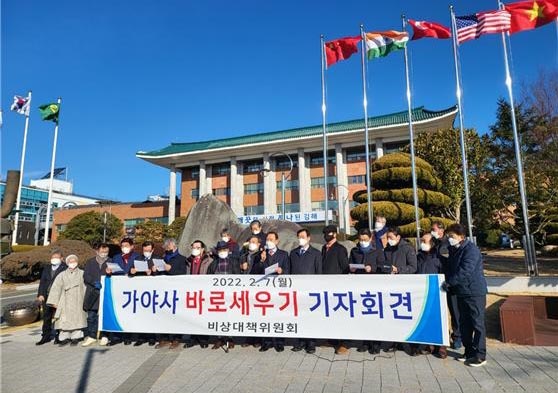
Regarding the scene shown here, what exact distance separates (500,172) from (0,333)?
20924 mm

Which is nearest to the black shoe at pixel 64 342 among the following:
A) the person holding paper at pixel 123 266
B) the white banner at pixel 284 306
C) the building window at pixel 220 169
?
the person holding paper at pixel 123 266

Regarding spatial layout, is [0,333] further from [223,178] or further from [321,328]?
[223,178]

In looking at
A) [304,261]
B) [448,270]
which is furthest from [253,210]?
[448,270]

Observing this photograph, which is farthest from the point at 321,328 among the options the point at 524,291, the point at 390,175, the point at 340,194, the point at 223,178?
the point at 223,178

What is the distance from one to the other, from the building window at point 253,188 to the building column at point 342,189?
11.4 metres

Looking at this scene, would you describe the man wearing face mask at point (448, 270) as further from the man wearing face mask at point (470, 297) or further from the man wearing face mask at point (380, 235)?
the man wearing face mask at point (380, 235)

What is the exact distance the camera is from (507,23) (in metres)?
13.0

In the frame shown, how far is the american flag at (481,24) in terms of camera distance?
13008 millimetres

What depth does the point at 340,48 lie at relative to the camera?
1822cm

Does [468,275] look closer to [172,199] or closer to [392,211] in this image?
[392,211]

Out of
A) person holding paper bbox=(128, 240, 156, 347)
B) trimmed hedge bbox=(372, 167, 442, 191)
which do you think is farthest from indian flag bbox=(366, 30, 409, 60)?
person holding paper bbox=(128, 240, 156, 347)

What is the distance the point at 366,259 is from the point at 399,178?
14085 millimetres

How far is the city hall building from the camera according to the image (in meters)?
45.8

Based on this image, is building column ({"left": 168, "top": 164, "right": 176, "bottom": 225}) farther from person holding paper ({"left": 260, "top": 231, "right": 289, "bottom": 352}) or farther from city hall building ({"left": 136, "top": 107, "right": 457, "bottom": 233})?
person holding paper ({"left": 260, "top": 231, "right": 289, "bottom": 352})
